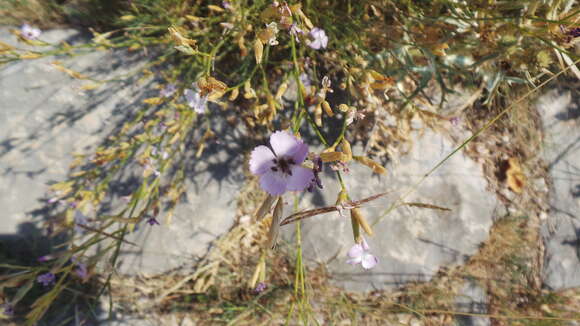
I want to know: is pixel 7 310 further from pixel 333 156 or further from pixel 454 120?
pixel 454 120

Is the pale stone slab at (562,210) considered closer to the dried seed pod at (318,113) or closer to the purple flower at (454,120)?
the purple flower at (454,120)

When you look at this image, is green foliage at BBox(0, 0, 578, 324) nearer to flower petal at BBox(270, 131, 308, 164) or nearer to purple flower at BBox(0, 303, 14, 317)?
flower petal at BBox(270, 131, 308, 164)

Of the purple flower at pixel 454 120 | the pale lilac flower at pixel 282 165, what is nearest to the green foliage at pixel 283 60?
the pale lilac flower at pixel 282 165

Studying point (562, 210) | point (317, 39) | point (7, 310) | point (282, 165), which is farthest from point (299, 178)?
point (562, 210)

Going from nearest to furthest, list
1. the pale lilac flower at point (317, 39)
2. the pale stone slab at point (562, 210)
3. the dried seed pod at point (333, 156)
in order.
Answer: the dried seed pod at point (333, 156)
the pale lilac flower at point (317, 39)
the pale stone slab at point (562, 210)

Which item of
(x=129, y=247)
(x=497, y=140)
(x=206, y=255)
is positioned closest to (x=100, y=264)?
(x=129, y=247)

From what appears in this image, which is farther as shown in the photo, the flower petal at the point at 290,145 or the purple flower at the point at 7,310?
the purple flower at the point at 7,310

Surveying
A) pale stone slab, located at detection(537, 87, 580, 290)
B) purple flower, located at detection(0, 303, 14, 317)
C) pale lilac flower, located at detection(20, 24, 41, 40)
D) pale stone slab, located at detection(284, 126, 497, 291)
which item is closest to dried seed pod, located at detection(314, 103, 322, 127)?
pale stone slab, located at detection(284, 126, 497, 291)
